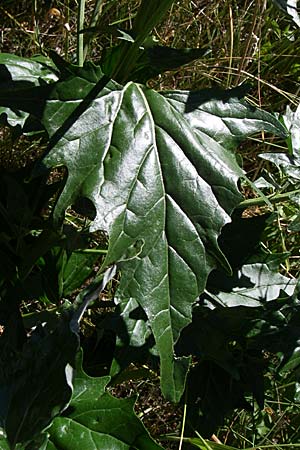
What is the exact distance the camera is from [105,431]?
1192mm

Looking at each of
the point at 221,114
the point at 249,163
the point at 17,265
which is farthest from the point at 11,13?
the point at 221,114

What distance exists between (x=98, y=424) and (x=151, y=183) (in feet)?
1.05

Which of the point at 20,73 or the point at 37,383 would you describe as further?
the point at 20,73

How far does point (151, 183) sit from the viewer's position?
1165 mm

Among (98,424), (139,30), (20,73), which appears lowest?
(98,424)

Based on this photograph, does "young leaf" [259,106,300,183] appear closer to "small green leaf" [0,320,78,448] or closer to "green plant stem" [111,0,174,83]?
"green plant stem" [111,0,174,83]

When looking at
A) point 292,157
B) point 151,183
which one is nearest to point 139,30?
point 151,183

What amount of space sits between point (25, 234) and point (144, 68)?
0.31 metres

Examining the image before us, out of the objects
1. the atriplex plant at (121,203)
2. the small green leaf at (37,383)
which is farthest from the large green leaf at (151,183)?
the small green leaf at (37,383)

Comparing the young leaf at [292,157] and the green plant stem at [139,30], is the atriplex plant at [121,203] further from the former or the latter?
the young leaf at [292,157]

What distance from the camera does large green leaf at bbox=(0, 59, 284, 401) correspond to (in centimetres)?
113

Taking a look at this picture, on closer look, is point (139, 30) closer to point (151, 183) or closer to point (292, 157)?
point (151, 183)

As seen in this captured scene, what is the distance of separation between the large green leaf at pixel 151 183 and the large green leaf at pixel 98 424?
6cm

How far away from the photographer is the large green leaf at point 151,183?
1126 mm
